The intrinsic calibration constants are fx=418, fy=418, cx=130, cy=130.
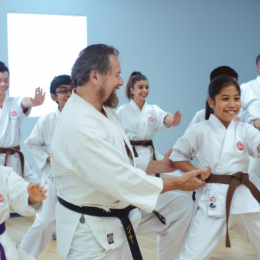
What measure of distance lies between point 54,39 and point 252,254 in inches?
141

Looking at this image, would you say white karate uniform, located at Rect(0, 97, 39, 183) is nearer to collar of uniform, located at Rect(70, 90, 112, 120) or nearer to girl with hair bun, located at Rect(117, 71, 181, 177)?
girl with hair bun, located at Rect(117, 71, 181, 177)

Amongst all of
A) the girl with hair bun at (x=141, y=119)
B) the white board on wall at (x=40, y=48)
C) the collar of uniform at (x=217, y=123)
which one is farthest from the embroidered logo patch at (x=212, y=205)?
the white board on wall at (x=40, y=48)

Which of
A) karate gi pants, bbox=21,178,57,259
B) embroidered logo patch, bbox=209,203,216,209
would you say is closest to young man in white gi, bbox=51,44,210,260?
embroidered logo patch, bbox=209,203,216,209

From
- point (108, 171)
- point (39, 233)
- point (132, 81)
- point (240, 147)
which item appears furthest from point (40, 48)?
point (108, 171)

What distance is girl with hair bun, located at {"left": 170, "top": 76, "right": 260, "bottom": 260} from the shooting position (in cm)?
229

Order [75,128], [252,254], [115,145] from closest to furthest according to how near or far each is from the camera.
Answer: [75,128] < [115,145] < [252,254]

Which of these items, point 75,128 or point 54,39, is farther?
point 54,39

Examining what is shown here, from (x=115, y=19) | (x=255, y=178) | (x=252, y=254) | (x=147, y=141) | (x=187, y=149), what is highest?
(x=115, y=19)

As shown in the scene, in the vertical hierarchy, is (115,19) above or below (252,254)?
above

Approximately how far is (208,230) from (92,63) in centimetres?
111

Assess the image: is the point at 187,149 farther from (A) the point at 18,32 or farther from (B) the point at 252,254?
(A) the point at 18,32

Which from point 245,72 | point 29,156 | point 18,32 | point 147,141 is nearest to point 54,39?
point 18,32

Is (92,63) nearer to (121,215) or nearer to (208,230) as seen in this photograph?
(121,215)

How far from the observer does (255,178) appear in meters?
2.52
